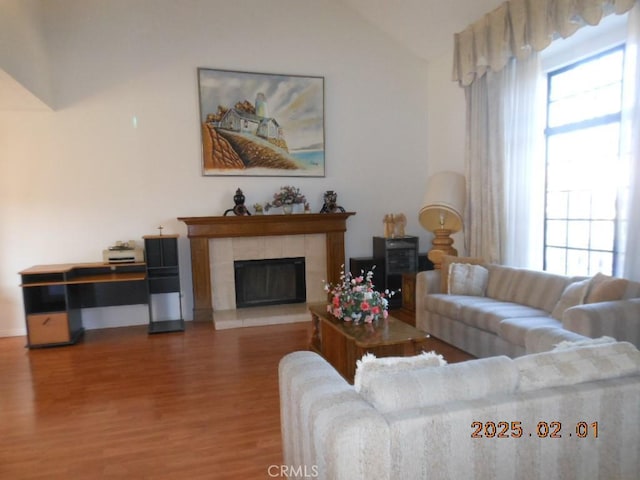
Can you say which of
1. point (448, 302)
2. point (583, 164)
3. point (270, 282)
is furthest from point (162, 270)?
point (583, 164)

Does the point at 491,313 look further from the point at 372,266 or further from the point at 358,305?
the point at 372,266

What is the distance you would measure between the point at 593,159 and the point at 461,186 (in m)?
1.30

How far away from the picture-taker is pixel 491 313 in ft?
11.0

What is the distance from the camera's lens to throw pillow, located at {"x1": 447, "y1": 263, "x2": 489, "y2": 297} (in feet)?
13.2

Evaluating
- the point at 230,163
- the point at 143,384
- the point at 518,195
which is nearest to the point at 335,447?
the point at 143,384

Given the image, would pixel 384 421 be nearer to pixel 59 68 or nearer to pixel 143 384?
pixel 143 384

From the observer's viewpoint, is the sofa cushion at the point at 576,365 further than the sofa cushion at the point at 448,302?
No

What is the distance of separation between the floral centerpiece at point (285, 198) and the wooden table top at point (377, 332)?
225 centimetres

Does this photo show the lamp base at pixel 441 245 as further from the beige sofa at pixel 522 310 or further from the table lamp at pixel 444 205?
the beige sofa at pixel 522 310

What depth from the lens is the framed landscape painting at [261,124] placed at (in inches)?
199

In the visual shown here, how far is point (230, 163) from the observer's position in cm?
514

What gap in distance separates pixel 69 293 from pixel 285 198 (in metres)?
2.64

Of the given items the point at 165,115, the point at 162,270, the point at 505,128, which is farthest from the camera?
the point at 165,115

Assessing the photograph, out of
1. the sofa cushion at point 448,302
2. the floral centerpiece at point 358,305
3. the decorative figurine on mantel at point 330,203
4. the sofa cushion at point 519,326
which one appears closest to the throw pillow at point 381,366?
the floral centerpiece at point 358,305
